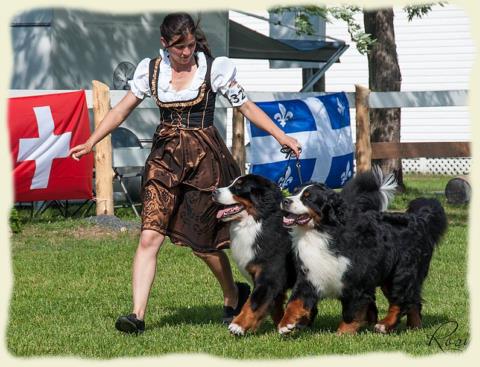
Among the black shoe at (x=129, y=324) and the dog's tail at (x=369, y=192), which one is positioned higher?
the dog's tail at (x=369, y=192)

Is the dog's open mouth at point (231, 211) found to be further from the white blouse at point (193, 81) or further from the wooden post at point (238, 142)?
the wooden post at point (238, 142)

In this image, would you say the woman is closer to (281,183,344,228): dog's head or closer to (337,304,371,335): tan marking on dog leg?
(281,183,344,228): dog's head

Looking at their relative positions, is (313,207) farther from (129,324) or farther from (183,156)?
(129,324)

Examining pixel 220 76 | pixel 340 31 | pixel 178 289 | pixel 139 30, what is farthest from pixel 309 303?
pixel 340 31

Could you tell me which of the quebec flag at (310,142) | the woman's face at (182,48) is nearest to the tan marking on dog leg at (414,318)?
the woman's face at (182,48)

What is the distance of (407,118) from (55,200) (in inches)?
655

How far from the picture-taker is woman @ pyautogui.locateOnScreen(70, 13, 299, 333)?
21.9ft

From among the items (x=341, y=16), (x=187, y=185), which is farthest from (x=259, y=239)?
(x=341, y=16)

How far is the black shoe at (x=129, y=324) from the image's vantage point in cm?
660

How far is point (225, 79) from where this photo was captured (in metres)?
6.70

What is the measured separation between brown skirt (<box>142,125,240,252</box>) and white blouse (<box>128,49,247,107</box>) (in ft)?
0.81

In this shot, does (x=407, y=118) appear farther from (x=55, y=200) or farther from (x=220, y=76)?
(x=220, y=76)

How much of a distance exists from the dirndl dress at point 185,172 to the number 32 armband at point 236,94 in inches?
4.5

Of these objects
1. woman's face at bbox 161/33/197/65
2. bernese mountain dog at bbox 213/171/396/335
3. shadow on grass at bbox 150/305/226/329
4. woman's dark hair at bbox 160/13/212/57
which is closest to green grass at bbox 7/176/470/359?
shadow on grass at bbox 150/305/226/329
